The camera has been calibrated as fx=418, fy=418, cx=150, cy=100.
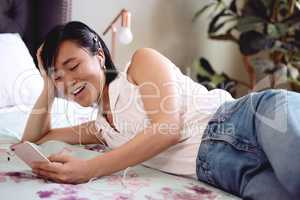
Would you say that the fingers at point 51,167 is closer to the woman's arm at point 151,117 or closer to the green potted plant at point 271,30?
the woman's arm at point 151,117

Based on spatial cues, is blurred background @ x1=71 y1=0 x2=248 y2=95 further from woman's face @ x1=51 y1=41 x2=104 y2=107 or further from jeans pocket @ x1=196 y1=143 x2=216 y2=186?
jeans pocket @ x1=196 y1=143 x2=216 y2=186

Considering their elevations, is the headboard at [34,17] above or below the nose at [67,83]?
above

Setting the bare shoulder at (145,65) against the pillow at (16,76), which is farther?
the pillow at (16,76)

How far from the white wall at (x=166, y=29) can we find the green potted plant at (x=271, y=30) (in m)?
0.13

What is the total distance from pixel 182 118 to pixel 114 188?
0.30 meters

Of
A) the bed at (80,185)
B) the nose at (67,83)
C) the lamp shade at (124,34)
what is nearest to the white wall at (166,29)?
the lamp shade at (124,34)

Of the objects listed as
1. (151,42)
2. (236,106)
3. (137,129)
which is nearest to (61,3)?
(151,42)

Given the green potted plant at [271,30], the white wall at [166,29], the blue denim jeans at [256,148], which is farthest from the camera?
the green potted plant at [271,30]

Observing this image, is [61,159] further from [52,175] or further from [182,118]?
[182,118]

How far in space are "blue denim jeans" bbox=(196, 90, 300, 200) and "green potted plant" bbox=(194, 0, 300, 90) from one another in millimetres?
1486

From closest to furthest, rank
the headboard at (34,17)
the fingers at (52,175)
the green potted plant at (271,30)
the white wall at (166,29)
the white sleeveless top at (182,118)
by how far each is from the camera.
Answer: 1. the fingers at (52,175)
2. the white sleeveless top at (182,118)
3. the headboard at (34,17)
4. the white wall at (166,29)
5. the green potted plant at (271,30)

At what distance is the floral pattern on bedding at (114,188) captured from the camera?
0.88 m

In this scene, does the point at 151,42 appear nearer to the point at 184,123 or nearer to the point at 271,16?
the point at 271,16

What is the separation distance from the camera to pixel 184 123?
3.70 feet
